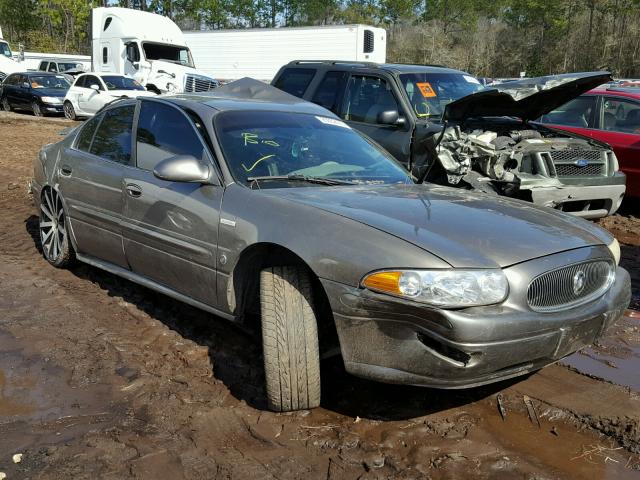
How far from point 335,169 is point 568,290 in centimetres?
160

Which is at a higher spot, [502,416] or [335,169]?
[335,169]

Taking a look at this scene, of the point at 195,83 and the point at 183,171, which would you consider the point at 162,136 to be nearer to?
the point at 183,171

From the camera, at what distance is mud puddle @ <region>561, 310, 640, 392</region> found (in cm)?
369

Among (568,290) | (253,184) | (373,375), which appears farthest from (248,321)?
(568,290)

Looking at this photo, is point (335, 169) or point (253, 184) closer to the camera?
point (253, 184)

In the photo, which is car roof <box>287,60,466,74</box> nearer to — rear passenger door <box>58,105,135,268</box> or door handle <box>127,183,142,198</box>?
rear passenger door <box>58,105,135,268</box>

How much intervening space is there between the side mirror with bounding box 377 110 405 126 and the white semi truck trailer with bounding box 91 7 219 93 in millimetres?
14393

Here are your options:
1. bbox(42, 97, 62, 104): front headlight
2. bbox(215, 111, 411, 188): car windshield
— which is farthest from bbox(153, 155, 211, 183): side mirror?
bbox(42, 97, 62, 104): front headlight

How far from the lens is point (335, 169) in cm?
397

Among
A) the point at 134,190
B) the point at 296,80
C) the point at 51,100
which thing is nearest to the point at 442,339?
the point at 134,190

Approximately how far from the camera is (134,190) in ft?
13.6

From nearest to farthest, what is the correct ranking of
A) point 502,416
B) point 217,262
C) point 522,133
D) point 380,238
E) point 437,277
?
point 437,277 → point 380,238 → point 502,416 → point 217,262 → point 522,133

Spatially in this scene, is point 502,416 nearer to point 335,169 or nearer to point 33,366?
point 335,169

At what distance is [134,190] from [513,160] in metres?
4.04
